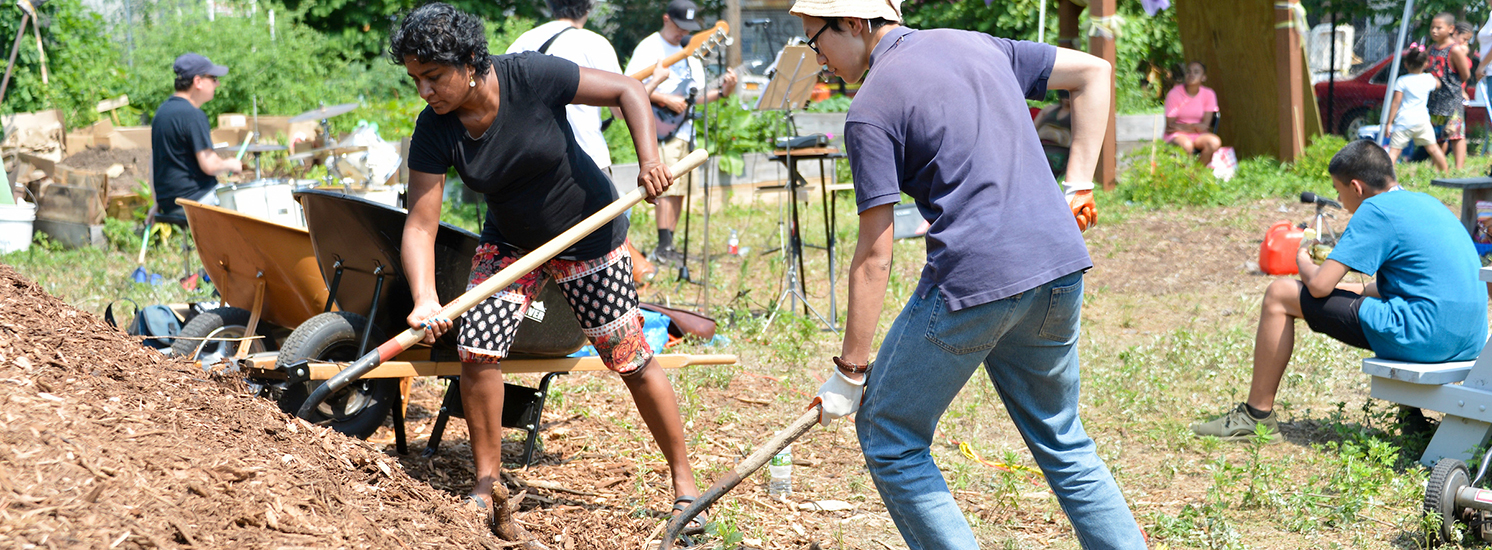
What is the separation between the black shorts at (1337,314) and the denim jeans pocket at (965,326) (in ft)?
7.59

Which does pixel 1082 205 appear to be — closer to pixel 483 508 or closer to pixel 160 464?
pixel 483 508

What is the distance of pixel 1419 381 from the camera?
3840 mm

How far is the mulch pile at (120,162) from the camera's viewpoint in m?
9.59

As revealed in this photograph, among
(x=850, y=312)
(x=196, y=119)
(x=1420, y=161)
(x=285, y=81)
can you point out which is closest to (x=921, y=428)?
(x=850, y=312)

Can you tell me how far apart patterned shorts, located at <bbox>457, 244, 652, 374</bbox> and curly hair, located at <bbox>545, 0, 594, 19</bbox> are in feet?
8.66

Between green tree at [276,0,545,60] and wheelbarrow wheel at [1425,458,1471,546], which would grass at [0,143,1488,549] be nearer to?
wheelbarrow wheel at [1425,458,1471,546]

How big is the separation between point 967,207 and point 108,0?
52.3 ft

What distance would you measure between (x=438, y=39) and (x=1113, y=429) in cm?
304

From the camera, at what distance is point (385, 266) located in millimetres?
3789

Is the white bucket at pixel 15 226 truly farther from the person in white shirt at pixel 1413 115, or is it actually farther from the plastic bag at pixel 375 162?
the person in white shirt at pixel 1413 115

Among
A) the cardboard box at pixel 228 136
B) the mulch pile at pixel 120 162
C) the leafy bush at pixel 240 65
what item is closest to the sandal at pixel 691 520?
the mulch pile at pixel 120 162

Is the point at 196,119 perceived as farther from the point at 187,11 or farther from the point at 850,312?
the point at 187,11

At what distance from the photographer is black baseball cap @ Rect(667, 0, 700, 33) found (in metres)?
7.18

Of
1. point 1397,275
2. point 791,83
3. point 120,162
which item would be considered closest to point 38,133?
point 120,162
